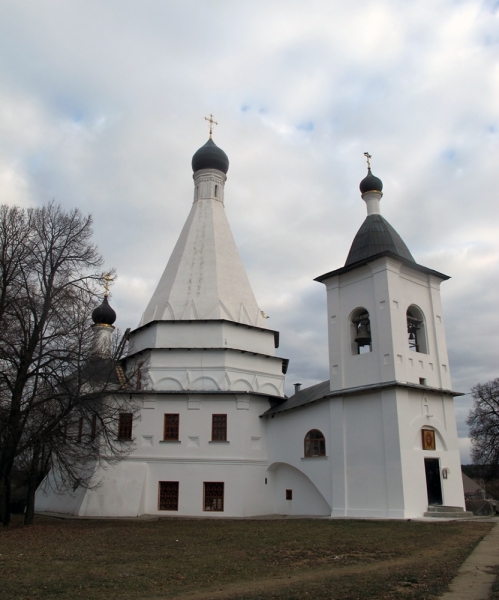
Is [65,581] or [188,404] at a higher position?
[188,404]

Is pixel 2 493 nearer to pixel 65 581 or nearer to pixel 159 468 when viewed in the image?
pixel 159 468

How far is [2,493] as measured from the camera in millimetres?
14633

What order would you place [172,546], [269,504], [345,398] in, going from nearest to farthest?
[172,546] → [345,398] → [269,504]

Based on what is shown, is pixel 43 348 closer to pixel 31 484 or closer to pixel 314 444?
pixel 31 484

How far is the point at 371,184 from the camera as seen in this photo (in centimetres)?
2016

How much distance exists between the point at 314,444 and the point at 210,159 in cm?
1598

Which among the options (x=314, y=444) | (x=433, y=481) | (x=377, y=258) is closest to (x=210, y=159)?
(x=377, y=258)

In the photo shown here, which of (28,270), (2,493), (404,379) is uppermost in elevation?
(28,270)

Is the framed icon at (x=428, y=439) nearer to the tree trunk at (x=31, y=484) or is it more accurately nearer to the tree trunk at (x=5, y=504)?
the tree trunk at (x=31, y=484)

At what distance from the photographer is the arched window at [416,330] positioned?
18047 millimetres

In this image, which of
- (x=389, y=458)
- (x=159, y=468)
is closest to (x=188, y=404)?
(x=159, y=468)

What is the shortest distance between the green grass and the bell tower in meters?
2.17

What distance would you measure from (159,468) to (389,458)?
30.6ft

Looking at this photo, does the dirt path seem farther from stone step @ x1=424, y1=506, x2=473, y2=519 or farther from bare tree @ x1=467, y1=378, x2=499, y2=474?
bare tree @ x1=467, y1=378, x2=499, y2=474
